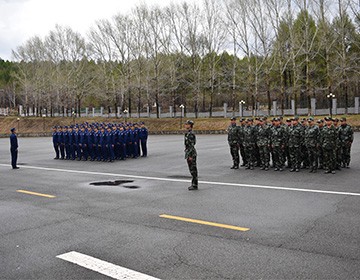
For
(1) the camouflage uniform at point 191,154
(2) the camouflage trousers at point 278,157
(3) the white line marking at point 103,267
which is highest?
(1) the camouflage uniform at point 191,154

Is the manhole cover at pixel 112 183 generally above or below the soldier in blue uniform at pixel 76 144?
below

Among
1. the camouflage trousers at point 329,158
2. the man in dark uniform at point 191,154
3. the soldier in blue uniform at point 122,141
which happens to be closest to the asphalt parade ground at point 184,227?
the man in dark uniform at point 191,154

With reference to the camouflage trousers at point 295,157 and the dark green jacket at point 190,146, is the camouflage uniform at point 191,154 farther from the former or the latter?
the camouflage trousers at point 295,157

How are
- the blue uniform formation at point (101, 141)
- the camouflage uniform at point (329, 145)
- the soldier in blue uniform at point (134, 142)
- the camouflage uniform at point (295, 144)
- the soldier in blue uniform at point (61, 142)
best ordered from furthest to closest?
the soldier in blue uniform at point (61, 142) < the soldier in blue uniform at point (134, 142) < the blue uniform formation at point (101, 141) < the camouflage uniform at point (295, 144) < the camouflage uniform at point (329, 145)

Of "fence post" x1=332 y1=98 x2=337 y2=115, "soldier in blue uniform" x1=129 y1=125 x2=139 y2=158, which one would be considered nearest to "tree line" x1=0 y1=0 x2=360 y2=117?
"fence post" x1=332 y1=98 x2=337 y2=115

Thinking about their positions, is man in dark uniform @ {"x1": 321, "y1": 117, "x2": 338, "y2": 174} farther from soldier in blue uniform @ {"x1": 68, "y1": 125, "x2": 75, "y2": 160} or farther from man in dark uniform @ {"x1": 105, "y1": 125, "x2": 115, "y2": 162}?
soldier in blue uniform @ {"x1": 68, "y1": 125, "x2": 75, "y2": 160}

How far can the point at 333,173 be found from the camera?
45.7 feet

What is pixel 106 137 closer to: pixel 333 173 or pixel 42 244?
pixel 333 173

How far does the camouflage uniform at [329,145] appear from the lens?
1393 cm

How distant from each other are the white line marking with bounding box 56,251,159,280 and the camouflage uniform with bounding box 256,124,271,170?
1021 cm

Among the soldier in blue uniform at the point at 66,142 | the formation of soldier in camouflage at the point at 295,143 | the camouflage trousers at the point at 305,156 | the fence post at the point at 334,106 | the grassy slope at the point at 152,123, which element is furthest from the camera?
the grassy slope at the point at 152,123

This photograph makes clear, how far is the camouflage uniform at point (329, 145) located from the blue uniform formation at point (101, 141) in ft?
34.2

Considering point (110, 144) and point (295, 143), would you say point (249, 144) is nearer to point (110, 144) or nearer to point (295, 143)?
point (295, 143)

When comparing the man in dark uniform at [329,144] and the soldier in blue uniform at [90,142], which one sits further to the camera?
the soldier in blue uniform at [90,142]
